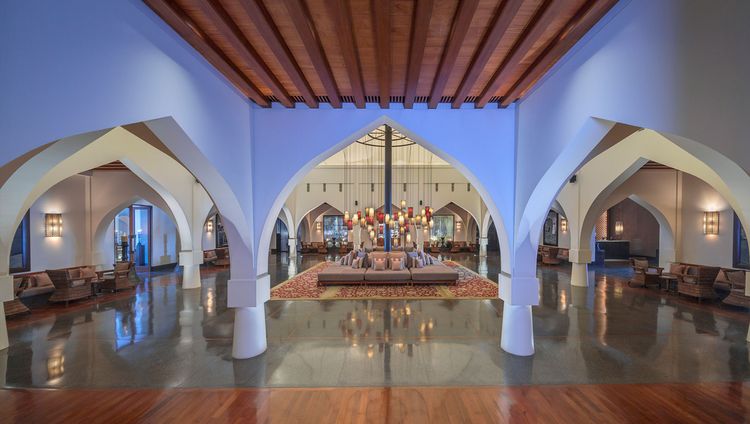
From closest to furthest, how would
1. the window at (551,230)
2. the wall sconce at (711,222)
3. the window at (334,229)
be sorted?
the wall sconce at (711,222) < the window at (551,230) < the window at (334,229)

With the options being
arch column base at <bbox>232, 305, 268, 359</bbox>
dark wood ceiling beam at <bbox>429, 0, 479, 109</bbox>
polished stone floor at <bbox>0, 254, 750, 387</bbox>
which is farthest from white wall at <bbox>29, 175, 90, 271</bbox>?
dark wood ceiling beam at <bbox>429, 0, 479, 109</bbox>

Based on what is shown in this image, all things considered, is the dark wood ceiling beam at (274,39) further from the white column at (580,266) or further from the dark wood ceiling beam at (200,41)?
the white column at (580,266)

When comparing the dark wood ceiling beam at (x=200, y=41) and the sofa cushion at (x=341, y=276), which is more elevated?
the dark wood ceiling beam at (x=200, y=41)

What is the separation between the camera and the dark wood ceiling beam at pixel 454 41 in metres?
2.18

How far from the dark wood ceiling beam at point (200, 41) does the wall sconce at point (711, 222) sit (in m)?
12.3

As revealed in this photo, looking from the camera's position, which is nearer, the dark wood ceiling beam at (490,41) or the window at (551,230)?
the dark wood ceiling beam at (490,41)

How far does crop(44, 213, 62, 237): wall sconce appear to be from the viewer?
8656 mm

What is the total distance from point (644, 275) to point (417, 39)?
1077 centimetres

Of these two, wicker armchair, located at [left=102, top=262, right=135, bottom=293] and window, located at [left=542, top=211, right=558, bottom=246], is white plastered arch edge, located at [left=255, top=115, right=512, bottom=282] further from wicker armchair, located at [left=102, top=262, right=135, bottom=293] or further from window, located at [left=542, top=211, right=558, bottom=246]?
window, located at [left=542, top=211, right=558, bottom=246]

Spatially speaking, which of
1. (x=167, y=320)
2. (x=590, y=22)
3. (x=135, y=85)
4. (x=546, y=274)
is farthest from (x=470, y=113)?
(x=546, y=274)

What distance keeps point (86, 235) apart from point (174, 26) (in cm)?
1058

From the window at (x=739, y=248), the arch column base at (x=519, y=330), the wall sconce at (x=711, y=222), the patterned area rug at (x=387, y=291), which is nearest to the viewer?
the arch column base at (x=519, y=330)

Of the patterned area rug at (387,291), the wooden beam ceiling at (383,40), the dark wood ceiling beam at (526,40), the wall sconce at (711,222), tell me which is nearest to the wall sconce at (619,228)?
the wall sconce at (711,222)

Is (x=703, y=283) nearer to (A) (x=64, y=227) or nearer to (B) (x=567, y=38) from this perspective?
(B) (x=567, y=38)
